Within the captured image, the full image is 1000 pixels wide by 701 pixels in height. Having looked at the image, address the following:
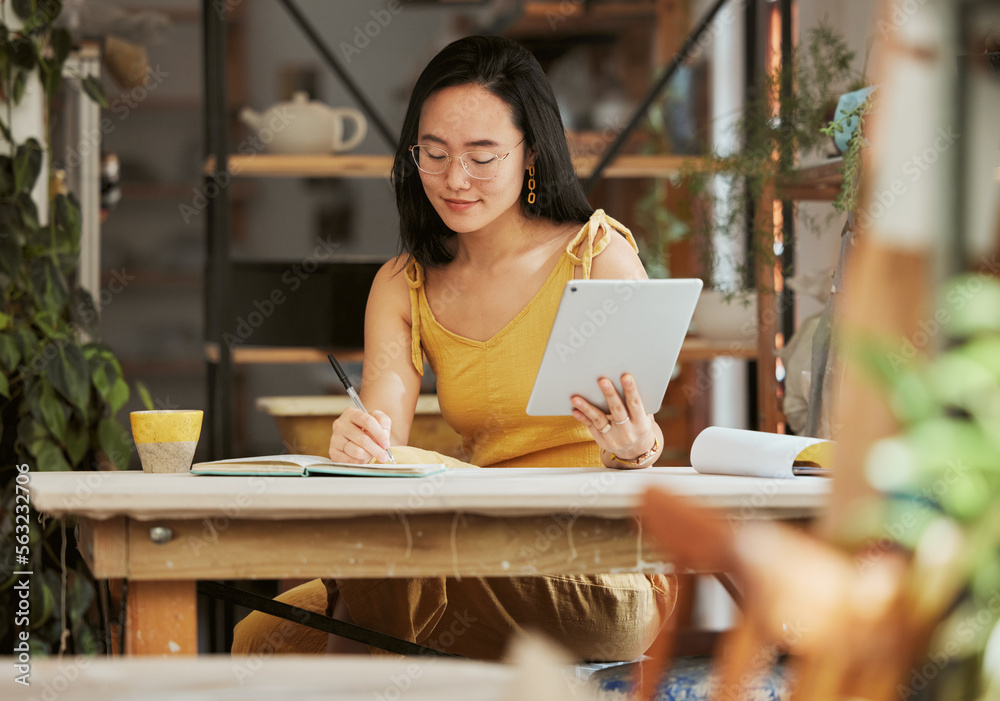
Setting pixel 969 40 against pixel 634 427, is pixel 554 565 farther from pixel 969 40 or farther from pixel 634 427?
pixel 969 40

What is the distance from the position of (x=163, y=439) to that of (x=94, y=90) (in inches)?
53.7

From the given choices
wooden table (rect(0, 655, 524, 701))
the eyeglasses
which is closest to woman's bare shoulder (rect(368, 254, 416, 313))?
the eyeglasses

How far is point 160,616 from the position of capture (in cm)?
80

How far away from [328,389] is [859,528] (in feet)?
14.3

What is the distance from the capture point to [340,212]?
15.6 ft

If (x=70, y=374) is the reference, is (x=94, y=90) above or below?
above

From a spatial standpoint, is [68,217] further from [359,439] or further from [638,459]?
[638,459]

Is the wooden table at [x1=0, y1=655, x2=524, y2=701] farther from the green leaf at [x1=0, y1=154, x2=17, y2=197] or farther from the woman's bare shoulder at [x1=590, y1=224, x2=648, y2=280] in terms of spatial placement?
the green leaf at [x1=0, y1=154, x2=17, y2=197]

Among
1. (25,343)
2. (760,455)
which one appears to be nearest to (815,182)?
(760,455)

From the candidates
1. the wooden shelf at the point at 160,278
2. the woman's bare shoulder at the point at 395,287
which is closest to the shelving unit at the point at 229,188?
the woman's bare shoulder at the point at 395,287

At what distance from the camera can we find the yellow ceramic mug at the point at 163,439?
1046mm

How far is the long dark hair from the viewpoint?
151 centimetres

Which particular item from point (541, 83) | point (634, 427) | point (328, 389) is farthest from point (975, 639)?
point (328, 389)

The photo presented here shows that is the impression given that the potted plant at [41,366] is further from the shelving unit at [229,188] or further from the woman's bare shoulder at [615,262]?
the woman's bare shoulder at [615,262]
